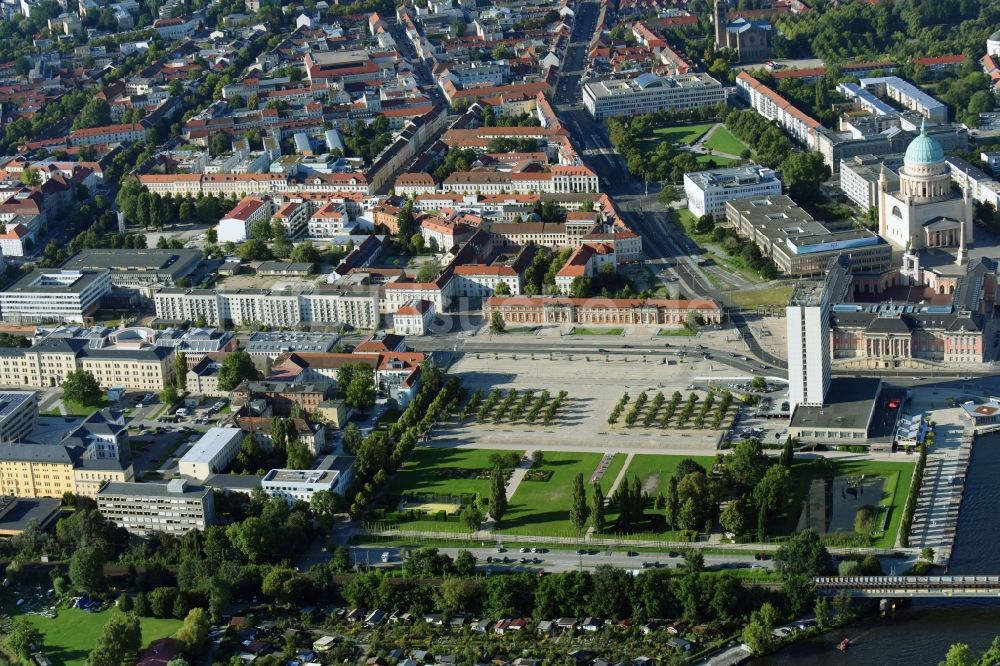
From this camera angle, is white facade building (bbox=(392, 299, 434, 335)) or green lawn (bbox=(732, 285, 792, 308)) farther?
green lawn (bbox=(732, 285, 792, 308))

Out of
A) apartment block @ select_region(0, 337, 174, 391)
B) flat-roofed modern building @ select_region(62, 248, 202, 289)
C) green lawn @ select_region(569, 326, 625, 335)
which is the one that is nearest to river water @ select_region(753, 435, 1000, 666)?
green lawn @ select_region(569, 326, 625, 335)

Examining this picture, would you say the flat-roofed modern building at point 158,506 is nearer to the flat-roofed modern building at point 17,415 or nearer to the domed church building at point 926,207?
the flat-roofed modern building at point 17,415

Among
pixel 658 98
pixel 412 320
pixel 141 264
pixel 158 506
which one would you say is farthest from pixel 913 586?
pixel 658 98

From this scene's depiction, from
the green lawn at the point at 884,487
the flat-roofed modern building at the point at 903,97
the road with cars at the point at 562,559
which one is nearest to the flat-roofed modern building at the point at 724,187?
the flat-roofed modern building at the point at 903,97

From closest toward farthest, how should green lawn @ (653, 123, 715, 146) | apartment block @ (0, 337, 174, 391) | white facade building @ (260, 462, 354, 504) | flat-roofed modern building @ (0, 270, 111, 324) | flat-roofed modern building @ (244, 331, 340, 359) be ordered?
white facade building @ (260, 462, 354, 504) → apartment block @ (0, 337, 174, 391) → flat-roofed modern building @ (244, 331, 340, 359) → flat-roofed modern building @ (0, 270, 111, 324) → green lawn @ (653, 123, 715, 146)

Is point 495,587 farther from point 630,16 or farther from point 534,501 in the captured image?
point 630,16

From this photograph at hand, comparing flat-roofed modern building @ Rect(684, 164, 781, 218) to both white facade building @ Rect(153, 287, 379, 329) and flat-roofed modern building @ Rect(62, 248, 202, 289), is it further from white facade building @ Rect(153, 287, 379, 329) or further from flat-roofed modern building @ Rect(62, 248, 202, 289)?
flat-roofed modern building @ Rect(62, 248, 202, 289)
